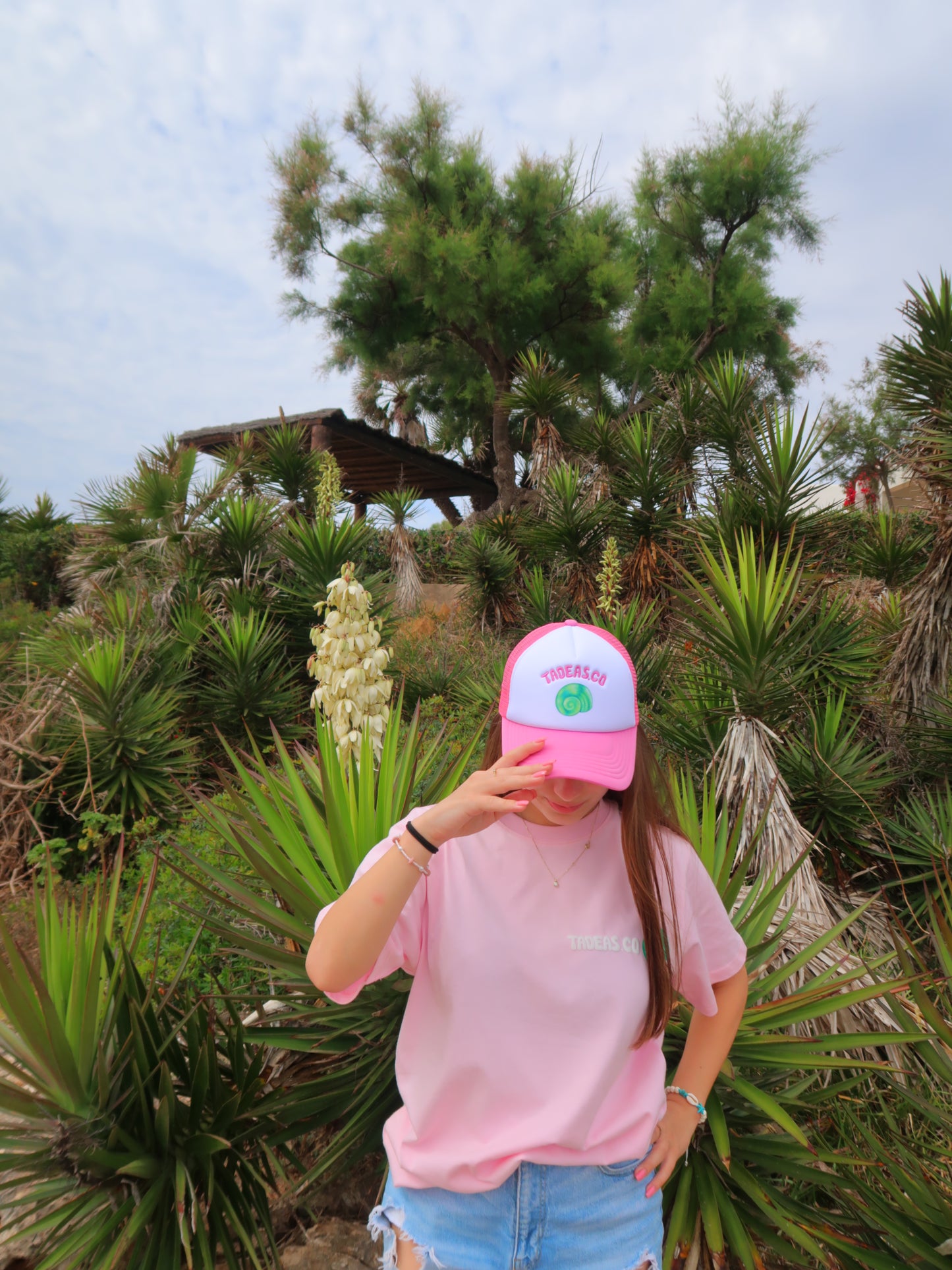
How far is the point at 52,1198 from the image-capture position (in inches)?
67.8

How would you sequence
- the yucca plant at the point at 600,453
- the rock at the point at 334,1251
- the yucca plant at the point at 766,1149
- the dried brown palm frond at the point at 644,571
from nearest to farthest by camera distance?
Answer: the yucca plant at the point at 766,1149 < the rock at the point at 334,1251 < the dried brown palm frond at the point at 644,571 < the yucca plant at the point at 600,453

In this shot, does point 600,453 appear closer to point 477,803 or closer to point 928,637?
point 928,637

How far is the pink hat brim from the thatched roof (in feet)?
29.3

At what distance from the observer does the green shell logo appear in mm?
1254

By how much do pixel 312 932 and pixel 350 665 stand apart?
5.04 ft

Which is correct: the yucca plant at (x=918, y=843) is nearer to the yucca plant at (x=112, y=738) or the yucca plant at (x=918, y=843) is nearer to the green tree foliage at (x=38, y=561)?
the yucca plant at (x=112, y=738)

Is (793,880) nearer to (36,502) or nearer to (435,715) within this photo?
(435,715)

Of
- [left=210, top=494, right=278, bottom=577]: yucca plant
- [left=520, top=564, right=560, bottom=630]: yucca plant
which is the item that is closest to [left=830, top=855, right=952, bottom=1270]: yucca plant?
[left=520, top=564, right=560, bottom=630]: yucca plant

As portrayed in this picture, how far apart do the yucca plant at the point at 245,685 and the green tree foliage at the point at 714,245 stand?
44.2 feet

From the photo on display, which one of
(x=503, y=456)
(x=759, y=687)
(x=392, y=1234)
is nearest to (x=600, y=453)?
(x=759, y=687)

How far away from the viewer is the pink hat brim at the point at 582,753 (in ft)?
3.98

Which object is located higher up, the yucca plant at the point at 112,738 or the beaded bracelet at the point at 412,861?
the beaded bracelet at the point at 412,861

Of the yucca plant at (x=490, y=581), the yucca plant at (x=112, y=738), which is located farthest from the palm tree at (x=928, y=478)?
the yucca plant at (x=490, y=581)

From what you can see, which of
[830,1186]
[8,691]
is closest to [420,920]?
[830,1186]
